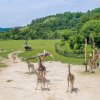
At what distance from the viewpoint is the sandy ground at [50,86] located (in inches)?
1199

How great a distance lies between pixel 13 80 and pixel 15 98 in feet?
28.3

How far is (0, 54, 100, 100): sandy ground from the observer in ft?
100.0

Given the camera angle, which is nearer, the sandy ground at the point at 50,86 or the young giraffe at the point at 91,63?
the sandy ground at the point at 50,86

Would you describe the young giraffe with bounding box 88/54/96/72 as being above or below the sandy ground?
above

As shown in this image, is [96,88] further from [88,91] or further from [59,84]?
[59,84]

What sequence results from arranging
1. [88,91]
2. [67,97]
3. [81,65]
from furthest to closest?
[81,65], [88,91], [67,97]

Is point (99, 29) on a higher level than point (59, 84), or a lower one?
higher

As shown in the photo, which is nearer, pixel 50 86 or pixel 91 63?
pixel 50 86

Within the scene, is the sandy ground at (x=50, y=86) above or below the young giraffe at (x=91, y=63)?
below

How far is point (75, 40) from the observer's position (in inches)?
2682

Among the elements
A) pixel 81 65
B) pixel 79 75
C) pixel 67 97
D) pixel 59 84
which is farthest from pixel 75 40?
pixel 67 97

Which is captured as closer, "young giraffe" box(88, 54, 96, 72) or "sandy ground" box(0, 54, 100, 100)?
"sandy ground" box(0, 54, 100, 100)

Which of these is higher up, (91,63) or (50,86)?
(91,63)

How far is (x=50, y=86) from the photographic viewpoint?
3450 centimetres
